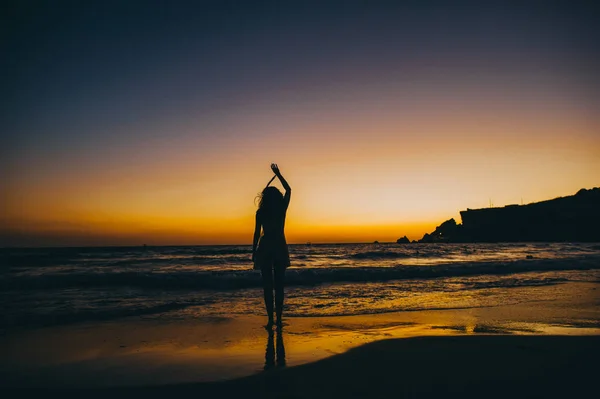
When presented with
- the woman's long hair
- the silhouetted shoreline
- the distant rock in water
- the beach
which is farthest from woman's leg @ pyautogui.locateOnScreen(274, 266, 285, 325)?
the distant rock in water

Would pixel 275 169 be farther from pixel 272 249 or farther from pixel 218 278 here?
pixel 218 278

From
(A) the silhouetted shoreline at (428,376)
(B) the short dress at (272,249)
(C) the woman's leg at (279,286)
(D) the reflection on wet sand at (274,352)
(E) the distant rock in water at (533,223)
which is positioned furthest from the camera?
(E) the distant rock in water at (533,223)

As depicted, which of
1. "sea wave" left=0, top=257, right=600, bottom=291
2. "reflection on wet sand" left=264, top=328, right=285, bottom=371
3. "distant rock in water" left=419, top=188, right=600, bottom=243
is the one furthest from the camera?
"distant rock in water" left=419, top=188, right=600, bottom=243

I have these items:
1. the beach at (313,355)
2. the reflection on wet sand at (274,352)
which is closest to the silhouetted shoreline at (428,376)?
the beach at (313,355)

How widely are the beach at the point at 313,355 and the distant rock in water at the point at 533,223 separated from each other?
95.6 metres

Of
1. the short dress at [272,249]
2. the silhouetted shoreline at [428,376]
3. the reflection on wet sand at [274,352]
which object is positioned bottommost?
the reflection on wet sand at [274,352]

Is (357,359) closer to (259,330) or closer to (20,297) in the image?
(259,330)

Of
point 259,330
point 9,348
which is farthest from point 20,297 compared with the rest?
point 259,330

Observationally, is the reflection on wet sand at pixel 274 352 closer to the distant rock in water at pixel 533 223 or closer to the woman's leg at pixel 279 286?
the woman's leg at pixel 279 286

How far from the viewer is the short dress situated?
19.7 ft

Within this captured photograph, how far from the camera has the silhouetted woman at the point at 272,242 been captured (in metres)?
6.02

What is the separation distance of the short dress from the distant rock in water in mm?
99085

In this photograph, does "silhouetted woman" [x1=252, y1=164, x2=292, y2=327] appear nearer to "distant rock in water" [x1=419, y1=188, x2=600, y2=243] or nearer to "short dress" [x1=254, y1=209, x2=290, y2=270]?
"short dress" [x1=254, y1=209, x2=290, y2=270]

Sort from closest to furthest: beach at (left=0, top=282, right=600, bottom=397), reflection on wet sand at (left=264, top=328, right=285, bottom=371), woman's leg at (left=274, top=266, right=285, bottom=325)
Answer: beach at (left=0, top=282, right=600, bottom=397) < reflection on wet sand at (left=264, top=328, right=285, bottom=371) < woman's leg at (left=274, top=266, right=285, bottom=325)
